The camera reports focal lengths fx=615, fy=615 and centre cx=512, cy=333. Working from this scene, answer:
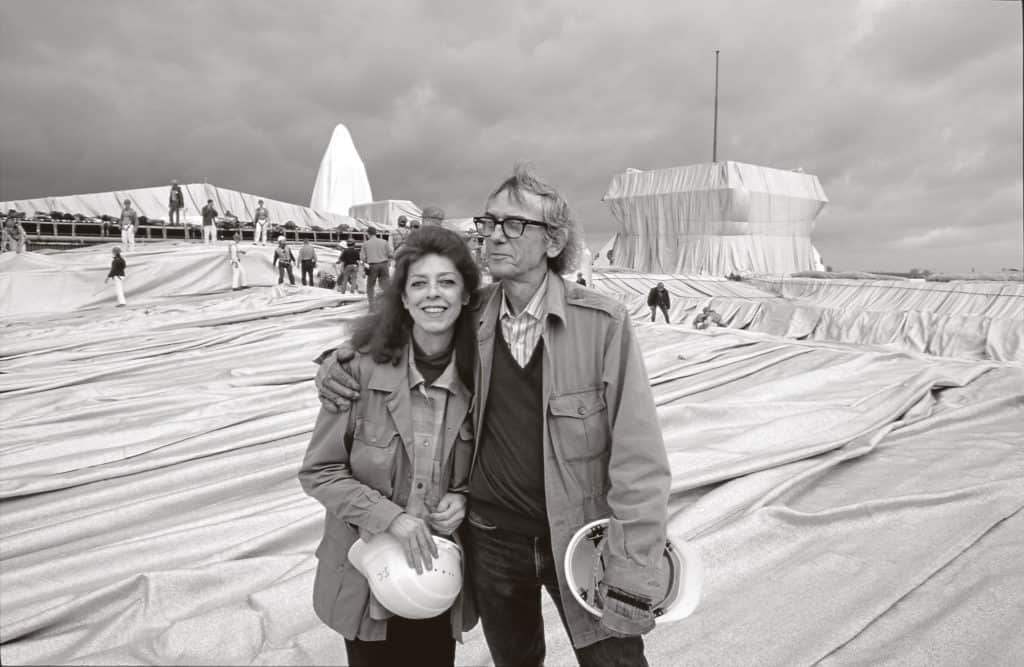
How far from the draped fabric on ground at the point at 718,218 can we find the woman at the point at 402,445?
90.4 ft

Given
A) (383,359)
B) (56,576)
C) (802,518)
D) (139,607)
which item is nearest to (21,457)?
(56,576)

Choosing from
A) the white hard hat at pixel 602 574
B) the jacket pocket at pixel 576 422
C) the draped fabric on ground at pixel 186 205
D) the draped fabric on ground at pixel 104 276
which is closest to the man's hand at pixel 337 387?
the jacket pocket at pixel 576 422

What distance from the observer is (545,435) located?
60.1 inches

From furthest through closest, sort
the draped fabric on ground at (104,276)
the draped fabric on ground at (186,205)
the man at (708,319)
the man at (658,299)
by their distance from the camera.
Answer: the draped fabric on ground at (186,205), the man at (658,299), the man at (708,319), the draped fabric on ground at (104,276)

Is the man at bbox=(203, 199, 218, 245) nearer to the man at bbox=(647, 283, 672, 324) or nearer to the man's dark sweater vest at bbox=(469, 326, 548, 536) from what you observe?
the man at bbox=(647, 283, 672, 324)

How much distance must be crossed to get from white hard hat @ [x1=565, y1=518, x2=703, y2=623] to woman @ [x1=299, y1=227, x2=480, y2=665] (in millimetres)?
328

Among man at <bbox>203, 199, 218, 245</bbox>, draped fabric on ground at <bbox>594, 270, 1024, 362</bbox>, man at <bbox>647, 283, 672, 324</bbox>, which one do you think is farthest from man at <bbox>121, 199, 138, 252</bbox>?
man at <bbox>647, 283, 672, 324</bbox>

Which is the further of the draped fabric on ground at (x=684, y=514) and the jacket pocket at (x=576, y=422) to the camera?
the draped fabric on ground at (x=684, y=514)

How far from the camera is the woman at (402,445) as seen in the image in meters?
1.57

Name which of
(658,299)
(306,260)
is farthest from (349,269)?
(658,299)

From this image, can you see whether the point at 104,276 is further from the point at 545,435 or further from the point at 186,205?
the point at 186,205

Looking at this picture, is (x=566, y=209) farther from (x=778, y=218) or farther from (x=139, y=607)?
(x=778, y=218)

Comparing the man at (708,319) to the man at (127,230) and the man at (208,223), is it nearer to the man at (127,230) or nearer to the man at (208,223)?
the man at (208,223)

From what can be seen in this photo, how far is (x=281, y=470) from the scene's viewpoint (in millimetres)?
3943
